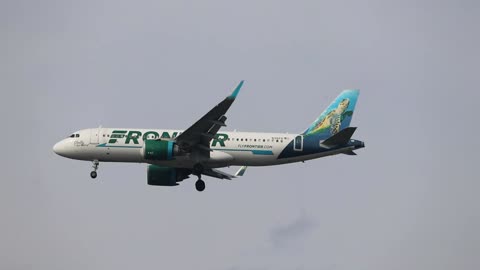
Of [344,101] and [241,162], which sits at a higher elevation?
[344,101]

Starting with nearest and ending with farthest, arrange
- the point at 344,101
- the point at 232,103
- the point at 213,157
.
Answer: the point at 232,103 → the point at 213,157 → the point at 344,101

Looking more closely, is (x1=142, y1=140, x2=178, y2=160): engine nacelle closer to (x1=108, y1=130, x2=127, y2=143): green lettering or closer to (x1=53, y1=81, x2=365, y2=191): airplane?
(x1=53, y1=81, x2=365, y2=191): airplane

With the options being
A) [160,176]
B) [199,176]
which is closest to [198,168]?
A: [199,176]

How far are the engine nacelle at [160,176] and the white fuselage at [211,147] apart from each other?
3.10 metres

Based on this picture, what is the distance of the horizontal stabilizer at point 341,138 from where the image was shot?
8431cm

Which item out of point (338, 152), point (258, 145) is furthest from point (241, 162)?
point (338, 152)

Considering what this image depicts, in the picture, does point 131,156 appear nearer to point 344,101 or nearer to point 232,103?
point 232,103

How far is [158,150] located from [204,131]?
149 inches

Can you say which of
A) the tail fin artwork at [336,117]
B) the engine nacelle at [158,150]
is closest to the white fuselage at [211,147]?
the engine nacelle at [158,150]

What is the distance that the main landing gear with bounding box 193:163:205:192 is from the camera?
86250 mm

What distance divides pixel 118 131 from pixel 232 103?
11.6 m

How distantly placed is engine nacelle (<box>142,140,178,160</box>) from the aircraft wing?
86cm

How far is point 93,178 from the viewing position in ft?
287

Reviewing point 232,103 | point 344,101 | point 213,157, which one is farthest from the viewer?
point 344,101
